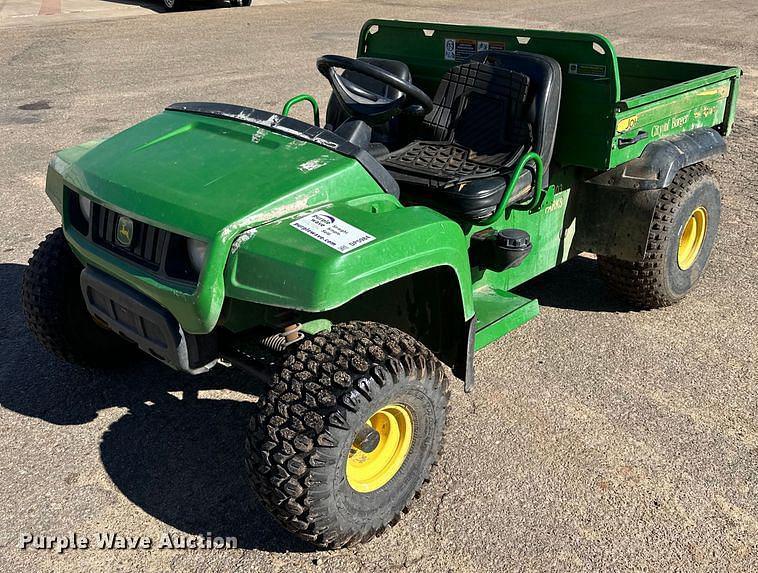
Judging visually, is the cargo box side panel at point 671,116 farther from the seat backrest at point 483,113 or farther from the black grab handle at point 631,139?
the seat backrest at point 483,113

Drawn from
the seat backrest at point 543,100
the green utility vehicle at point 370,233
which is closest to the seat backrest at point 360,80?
the green utility vehicle at point 370,233

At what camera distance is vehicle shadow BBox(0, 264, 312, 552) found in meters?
2.99

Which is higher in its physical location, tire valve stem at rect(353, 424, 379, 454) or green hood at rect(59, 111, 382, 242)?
green hood at rect(59, 111, 382, 242)

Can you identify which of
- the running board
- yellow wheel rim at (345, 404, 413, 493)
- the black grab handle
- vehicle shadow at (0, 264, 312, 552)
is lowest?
vehicle shadow at (0, 264, 312, 552)

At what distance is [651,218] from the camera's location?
4.16 m

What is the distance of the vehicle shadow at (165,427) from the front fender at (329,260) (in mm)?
902

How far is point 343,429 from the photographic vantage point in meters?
2.58

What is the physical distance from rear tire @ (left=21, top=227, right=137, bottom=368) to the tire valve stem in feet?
4.85

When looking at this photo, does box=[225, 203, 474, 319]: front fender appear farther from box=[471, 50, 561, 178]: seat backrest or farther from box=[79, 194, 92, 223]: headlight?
box=[471, 50, 561, 178]: seat backrest

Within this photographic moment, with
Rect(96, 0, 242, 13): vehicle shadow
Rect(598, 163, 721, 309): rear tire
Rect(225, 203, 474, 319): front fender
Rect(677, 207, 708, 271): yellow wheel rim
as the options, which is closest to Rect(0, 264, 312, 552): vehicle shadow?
Rect(225, 203, 474, 319): front fender

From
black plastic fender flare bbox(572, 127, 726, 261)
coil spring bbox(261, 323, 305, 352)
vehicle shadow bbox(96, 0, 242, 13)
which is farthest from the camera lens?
vehicle shadow bbox(96, 0, 242, 13)

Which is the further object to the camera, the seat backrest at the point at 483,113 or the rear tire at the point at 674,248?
the rear tire at the point at 674,248

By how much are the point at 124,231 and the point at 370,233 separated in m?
0.89

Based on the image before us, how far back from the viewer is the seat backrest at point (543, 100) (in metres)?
3.84
